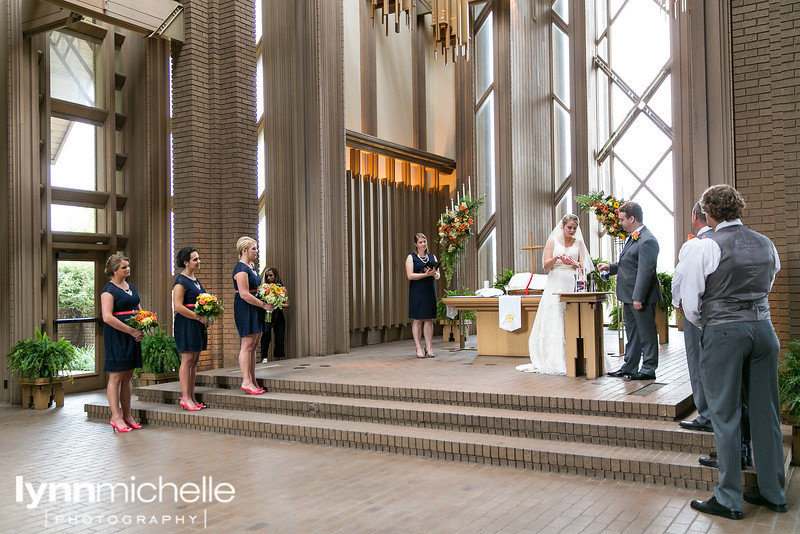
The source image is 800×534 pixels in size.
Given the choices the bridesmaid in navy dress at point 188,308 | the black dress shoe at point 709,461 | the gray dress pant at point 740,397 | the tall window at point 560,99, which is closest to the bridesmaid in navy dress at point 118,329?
the bridesmaid in navy dress at point 188,308

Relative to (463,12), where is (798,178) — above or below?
below

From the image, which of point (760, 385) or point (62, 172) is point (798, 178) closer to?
point (760, 385)

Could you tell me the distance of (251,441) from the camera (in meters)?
6.97

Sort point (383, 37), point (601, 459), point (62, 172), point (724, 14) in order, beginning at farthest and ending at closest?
point (383, 37) → point (62, 172) → point (724, 14) → point (601, 459)

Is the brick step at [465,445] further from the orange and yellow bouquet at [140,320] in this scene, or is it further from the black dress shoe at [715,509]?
the orange and yellow bouquet at [140,320]

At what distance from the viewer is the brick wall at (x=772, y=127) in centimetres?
626

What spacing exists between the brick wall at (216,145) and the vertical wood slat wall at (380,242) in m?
2.44

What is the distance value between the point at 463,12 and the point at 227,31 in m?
3.72

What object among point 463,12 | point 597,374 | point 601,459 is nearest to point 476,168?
point 463,12

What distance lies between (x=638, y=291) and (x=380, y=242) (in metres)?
7.05

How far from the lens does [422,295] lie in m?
10.1

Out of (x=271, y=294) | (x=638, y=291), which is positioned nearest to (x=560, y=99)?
(x=638, y=291)

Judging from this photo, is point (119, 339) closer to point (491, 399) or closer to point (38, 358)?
point (38, 358)

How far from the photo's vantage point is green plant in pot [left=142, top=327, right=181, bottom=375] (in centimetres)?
977
